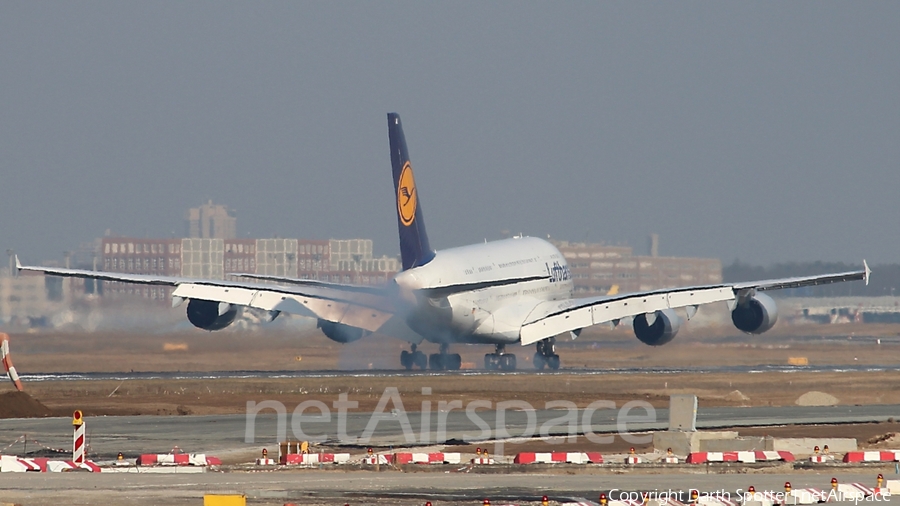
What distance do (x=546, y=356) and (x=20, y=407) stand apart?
2853 centimetres

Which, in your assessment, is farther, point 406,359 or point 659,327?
point 659,327

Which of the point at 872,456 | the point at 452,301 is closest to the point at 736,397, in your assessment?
the point at 452,301

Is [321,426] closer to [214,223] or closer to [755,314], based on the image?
[755,314]

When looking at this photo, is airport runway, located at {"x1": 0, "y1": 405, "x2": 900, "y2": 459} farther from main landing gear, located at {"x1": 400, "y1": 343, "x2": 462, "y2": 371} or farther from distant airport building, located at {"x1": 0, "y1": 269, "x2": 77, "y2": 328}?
distant airport building, located at {"x1": 0, "y1": 269, "x2": 77, "y2": 328}

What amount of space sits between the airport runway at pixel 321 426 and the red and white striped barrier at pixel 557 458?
3833mm

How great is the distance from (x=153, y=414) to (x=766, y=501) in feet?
72.3

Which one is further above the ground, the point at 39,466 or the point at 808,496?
the point at 39,466

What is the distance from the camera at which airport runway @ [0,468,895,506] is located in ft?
61.6

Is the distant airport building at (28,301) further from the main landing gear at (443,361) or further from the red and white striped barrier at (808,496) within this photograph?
the red and white striped barrier at (808,496)

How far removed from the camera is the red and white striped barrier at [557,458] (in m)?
24.5

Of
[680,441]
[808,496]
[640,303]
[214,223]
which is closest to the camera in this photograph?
[808,496]

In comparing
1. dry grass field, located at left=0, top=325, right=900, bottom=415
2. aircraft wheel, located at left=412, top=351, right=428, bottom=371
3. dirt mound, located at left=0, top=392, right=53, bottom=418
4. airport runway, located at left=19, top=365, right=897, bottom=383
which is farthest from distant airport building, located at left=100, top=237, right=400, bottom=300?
dirt mound, located at left=0, top=392, right=53, bottom=418

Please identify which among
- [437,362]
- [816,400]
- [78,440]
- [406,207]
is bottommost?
[78,440]

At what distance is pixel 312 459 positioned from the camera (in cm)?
2450
